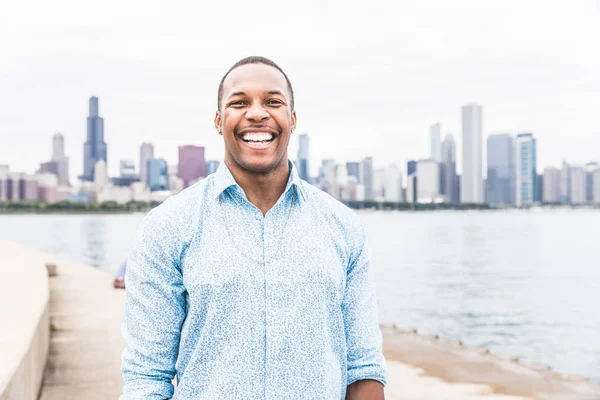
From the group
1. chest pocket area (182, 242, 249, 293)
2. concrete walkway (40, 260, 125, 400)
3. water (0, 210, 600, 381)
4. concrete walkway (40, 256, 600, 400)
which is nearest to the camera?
chest pocket area (182, 242, 249, 293)

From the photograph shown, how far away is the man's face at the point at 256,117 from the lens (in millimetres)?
1902

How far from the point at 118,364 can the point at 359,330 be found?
470 cm

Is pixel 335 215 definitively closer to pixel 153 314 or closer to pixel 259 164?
pixel 259 164

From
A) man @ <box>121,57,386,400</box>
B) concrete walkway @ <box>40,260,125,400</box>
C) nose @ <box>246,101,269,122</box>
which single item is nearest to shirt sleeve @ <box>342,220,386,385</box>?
man @ <box>121,57,386,400</box>

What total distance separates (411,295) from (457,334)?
7984 millimetres

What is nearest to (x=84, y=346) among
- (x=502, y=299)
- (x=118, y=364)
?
(x=118, y=364)

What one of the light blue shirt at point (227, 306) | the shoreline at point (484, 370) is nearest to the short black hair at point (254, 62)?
the light blue shirt at point (227, 306)

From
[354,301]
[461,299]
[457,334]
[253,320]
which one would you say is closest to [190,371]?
[253,320]

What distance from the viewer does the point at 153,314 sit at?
1.80 meters

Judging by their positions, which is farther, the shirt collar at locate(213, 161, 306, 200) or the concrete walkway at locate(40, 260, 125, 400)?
the concrete walkway at locate(40, 260, 125, 400)

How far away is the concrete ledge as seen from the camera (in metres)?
3.73

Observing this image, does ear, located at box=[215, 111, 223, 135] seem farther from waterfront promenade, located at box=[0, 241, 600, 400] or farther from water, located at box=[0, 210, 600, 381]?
water, located at box=[0, 210, 600, 381]

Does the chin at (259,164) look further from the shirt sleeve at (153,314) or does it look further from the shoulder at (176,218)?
the shirt sleeve at (153,314)

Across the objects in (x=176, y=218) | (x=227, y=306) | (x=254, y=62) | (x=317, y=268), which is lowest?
(x=227, y=306)
